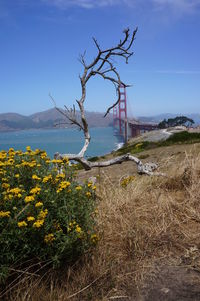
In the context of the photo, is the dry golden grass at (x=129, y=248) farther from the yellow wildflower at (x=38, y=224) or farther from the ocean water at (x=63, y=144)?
the ocean water at (x=63, y=144)

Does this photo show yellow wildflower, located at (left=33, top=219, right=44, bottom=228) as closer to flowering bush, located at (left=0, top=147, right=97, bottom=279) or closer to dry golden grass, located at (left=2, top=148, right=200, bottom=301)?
flowering bush, located at (left=0, top=147, right=97, bottom=279)

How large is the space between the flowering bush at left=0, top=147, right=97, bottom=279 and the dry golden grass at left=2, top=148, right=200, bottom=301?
238 mm

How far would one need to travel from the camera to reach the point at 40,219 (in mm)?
2443

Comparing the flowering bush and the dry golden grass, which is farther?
the dry golden grass

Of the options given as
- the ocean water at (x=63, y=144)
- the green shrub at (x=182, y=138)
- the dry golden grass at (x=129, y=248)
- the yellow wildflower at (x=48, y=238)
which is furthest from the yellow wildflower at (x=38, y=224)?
the ocean water at (x=63, y=144)

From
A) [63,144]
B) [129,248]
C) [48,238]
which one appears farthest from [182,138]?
[63,144]

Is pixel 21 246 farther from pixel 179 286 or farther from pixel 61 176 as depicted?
pixel 179 286

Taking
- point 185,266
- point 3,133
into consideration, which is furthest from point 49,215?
point 3,133

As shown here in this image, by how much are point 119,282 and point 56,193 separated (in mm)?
1135

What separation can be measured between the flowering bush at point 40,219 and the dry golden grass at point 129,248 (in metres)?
0.24

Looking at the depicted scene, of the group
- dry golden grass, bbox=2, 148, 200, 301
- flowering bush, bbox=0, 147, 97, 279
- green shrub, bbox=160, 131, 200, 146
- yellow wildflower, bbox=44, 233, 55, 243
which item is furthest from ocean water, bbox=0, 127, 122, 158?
yellow wildflower, bbox=44, 233, 55, 243

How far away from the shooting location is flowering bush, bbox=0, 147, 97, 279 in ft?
7.83

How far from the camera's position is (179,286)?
9.43 feet

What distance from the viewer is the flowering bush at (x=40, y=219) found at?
239 centimetres
